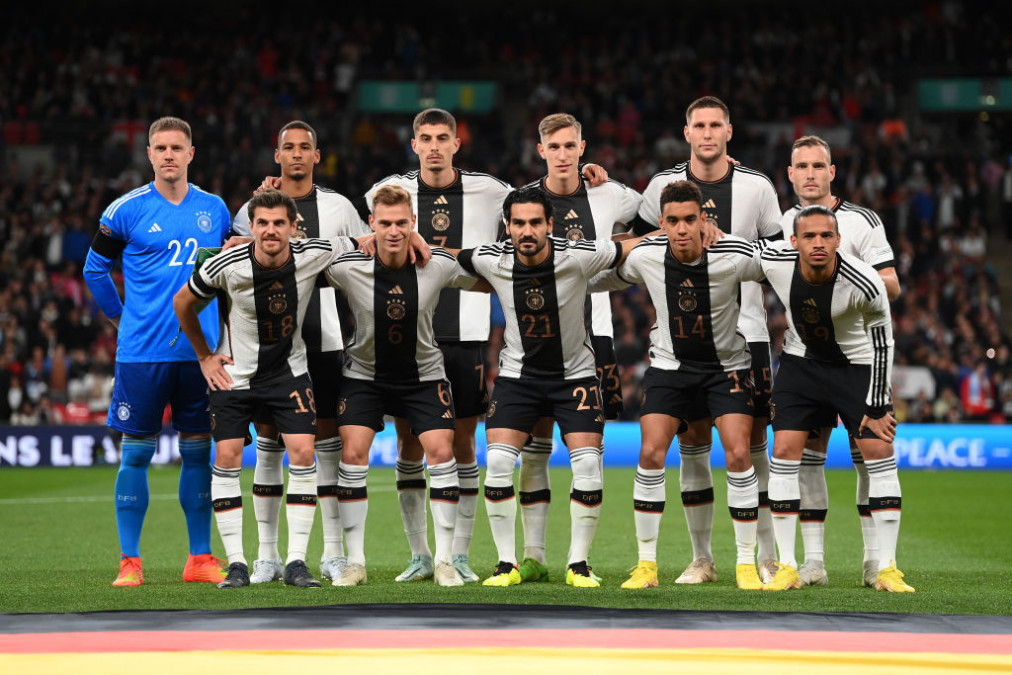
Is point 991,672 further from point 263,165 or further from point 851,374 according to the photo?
point 263,165

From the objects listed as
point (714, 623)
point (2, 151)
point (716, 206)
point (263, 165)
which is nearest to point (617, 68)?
point (263, 165)

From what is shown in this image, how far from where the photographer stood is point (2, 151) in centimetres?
2341

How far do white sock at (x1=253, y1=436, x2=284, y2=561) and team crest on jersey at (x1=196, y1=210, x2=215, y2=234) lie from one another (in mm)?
1261

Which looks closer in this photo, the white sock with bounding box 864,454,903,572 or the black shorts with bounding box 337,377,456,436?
the white sock with bounding box 864,454,903,572

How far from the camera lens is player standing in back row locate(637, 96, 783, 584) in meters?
6.97

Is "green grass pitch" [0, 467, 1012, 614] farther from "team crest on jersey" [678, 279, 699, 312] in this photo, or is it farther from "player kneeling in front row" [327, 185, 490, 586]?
"team crest on jersey" [678, 279, 699, 312]

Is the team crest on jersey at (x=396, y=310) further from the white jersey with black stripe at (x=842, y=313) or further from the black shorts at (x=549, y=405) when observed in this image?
the white jersey with black stripe at (x=842, y=313)

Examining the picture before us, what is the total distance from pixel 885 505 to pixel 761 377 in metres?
0.99

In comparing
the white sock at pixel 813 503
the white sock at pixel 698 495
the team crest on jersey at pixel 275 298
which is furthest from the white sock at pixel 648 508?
the team crest on jersey at pixel 275 298

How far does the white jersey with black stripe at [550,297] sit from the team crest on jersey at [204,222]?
5.28 ft

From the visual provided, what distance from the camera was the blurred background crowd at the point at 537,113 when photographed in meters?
19.4

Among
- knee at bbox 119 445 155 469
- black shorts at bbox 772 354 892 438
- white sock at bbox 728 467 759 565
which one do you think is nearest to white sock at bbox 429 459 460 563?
white sock at bbox 728 467 759 565

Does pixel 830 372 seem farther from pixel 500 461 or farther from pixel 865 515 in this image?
pixel 500 461

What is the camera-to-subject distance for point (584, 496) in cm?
659
